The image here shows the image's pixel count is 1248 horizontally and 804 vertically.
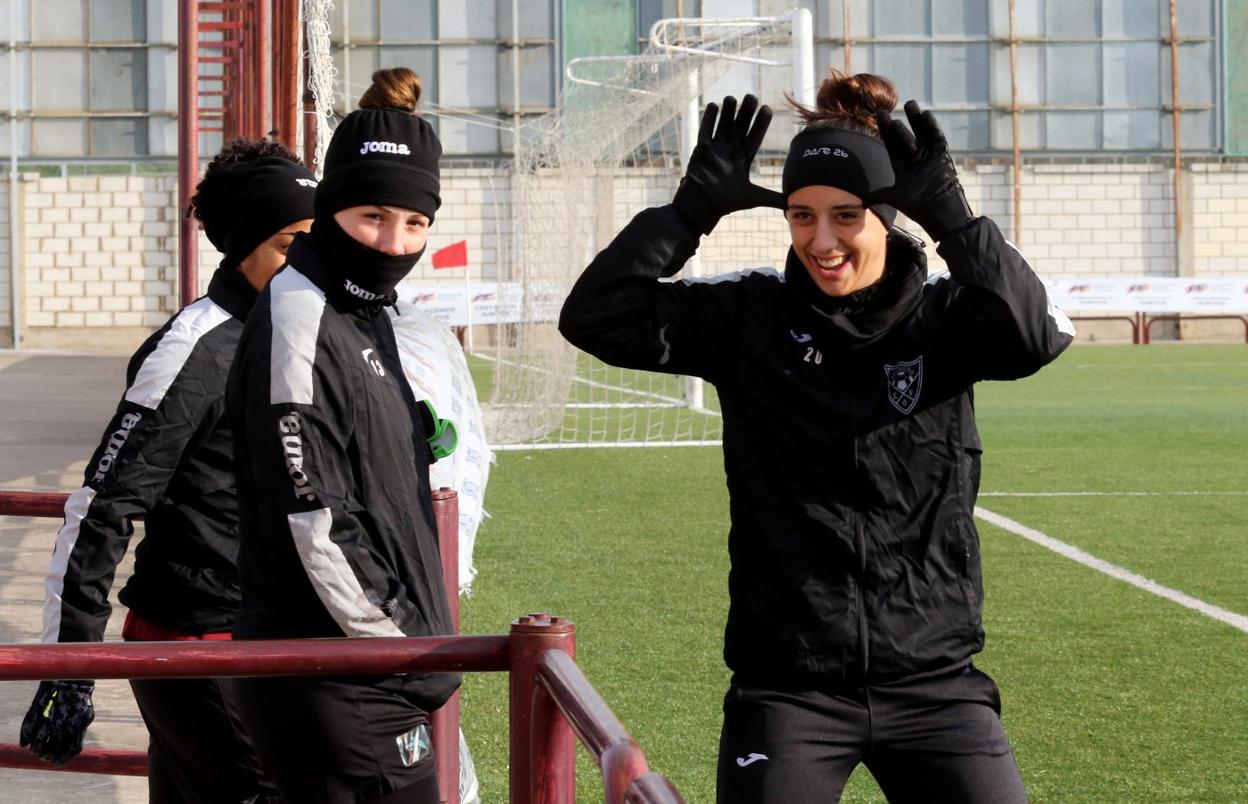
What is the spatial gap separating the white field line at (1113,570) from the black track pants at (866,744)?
4958 millimetres

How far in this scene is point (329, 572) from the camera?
106 inches

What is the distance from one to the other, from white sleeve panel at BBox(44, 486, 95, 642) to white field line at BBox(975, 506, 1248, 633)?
219 inches

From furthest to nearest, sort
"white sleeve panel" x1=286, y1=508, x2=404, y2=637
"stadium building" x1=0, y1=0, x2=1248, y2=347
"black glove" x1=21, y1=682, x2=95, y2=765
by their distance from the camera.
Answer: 1. "stadium building" x1=0, y1=0, x2=1248, y2=347
2. "black glove" x1=21, y1=682, x2=95, y2=765
3. "white sleeve panel" x1=286, y1=508, x2=404, y2=637

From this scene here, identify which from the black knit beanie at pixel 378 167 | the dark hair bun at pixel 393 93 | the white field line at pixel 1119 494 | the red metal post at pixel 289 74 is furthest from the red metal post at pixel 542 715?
the white field line at pixel 1119 494

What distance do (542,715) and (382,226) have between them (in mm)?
975

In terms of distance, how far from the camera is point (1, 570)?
8.91 m

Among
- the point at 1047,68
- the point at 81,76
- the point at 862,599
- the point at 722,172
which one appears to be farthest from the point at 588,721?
the point at 1047,68

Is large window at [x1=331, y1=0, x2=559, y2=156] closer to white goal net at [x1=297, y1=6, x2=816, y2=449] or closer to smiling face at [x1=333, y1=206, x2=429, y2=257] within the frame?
white goal net at [x1=297, y1=6, x2=816, y2=449]

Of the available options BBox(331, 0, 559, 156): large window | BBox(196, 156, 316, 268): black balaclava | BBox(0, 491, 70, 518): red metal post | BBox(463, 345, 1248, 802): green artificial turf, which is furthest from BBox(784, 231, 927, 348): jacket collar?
BBox(331, 0, 559, 156): large window

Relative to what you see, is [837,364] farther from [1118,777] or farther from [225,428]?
[1118,777]

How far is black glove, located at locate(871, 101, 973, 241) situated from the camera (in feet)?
→ 9.91

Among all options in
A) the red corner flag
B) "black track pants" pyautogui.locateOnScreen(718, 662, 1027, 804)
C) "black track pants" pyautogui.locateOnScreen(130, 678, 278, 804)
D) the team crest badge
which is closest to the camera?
"black track pants" pyautogui.locateOnScreen(718, 662, 1027, 804)

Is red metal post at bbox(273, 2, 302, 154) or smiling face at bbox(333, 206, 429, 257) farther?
red metal post at bbox(273, 2, 302, 154)

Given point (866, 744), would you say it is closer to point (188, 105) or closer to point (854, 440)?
point (854, 440)
